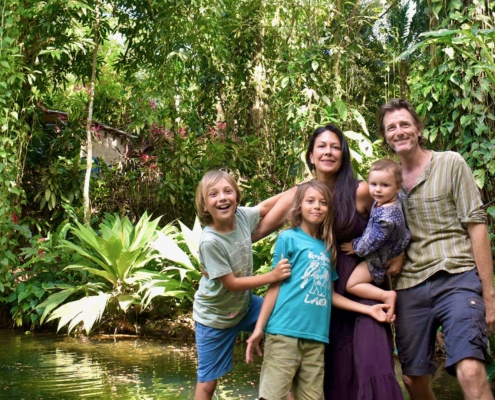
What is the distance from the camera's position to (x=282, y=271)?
2779 millimetres

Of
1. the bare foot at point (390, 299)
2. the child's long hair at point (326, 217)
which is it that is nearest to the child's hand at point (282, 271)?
the child's long hair at point (326, 217)

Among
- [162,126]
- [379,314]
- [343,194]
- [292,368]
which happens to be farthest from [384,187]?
[162,126]

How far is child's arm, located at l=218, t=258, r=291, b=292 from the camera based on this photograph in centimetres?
278

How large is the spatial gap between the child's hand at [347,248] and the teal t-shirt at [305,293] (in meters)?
0.10

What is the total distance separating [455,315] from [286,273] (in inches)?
28.9

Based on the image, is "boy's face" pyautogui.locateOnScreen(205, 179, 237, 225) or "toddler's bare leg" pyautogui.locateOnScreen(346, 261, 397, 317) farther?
"boy's face" pyautogui.locateOnScreen(205, 179, 237, 225)

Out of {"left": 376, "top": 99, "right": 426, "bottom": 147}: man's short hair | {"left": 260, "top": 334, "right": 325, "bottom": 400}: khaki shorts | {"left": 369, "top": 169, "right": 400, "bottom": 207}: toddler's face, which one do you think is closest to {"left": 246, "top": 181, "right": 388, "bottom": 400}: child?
{"left": 260, "top": 334, "right": 325, "bottom": 400}: khaki shorts

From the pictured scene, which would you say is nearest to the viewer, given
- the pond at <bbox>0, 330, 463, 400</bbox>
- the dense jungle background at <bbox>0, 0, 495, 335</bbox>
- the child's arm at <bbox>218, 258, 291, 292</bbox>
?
the child's arm at <bbox>218, 258, 291, 292</bbox>

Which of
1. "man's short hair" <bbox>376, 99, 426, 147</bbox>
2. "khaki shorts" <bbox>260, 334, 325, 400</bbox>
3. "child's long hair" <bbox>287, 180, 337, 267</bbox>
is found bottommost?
"khaki shorts" <bbox>260, 334, 325, 400</bbox>

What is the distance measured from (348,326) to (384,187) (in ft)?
2.13

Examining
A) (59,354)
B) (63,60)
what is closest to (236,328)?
(59,354)

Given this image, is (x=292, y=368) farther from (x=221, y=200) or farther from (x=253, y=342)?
(x=221, y=200)

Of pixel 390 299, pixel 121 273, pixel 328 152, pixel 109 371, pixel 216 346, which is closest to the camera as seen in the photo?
pixel 390 299

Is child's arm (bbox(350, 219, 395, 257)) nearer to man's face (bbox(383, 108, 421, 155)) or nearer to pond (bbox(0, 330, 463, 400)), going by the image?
man's face (bbox(383, 108, 421, 155))
